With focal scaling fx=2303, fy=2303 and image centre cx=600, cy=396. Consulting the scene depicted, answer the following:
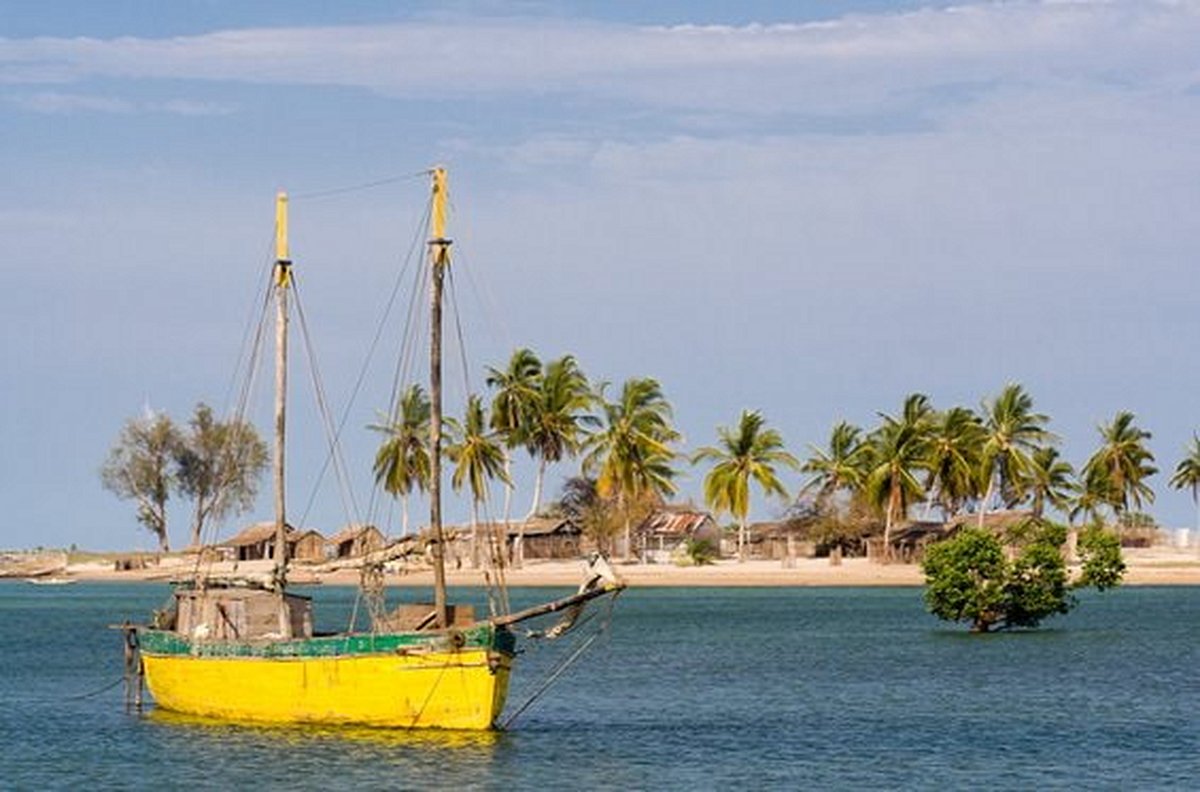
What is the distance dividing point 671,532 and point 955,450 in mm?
37424

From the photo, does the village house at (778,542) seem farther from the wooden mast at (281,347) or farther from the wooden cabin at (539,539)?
the wooden mast at (281,347)

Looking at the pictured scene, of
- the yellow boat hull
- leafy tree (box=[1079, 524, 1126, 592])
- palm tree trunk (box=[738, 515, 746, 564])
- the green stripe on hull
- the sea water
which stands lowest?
the sea water

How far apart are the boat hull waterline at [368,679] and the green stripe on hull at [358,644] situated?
21mm

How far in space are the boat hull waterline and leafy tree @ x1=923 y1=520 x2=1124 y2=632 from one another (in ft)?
134

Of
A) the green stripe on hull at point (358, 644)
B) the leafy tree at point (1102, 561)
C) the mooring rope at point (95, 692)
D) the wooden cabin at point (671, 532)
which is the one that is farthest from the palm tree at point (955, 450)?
the green stripe on hull at point (358, 644)

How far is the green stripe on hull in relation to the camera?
159 feet

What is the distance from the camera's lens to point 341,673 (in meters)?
50.8

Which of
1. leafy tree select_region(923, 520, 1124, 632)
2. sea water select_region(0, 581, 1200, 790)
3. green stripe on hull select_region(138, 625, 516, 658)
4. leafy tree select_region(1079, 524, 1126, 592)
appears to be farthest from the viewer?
leafy tree select_region(1079, 524, 1126, 592)

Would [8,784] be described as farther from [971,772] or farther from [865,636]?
[865,636]

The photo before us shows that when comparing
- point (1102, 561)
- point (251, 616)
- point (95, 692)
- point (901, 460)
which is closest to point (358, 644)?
point (251, 616)

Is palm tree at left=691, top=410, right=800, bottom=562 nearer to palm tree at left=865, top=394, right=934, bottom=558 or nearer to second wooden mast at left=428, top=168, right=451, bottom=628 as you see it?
palm tree at left=865, top=394, right=934, bottom=558

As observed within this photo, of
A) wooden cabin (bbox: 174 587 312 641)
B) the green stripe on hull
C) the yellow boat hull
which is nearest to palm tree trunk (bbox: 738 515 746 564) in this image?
wooden cabin (bbox: 174 587 312 641)

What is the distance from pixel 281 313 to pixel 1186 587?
386 ft

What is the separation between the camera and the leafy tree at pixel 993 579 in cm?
8888
